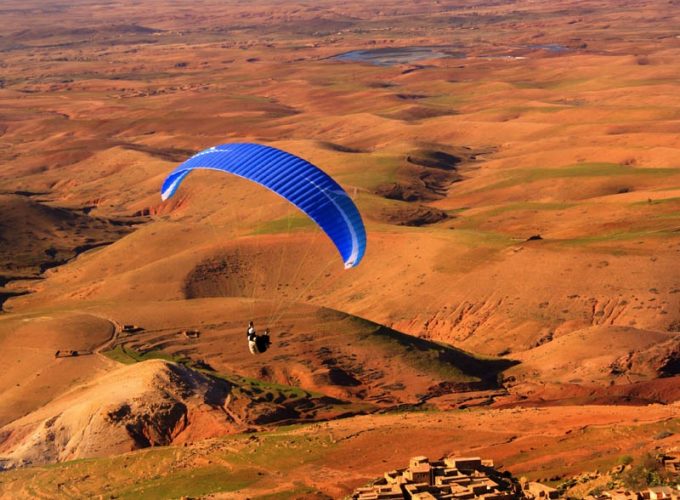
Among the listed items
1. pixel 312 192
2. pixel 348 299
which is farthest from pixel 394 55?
pixel 312 192

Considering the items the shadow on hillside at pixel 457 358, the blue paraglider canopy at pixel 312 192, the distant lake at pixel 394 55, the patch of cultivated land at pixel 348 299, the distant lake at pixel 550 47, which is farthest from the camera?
the distant lake at pixel 394 55

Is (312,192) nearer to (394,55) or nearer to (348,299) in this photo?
(348,299)

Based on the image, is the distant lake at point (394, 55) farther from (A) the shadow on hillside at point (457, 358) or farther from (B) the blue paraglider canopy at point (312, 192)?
(B) the blue paraglider canopy at point (312, 192)

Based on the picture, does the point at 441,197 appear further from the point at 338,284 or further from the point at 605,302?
the point at 605,302

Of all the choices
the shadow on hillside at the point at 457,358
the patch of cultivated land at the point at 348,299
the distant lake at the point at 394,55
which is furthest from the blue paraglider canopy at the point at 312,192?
the distant lake at the point at 394,55

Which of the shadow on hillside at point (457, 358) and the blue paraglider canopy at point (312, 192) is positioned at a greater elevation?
the blue paraglider canopy at point (312, 192)

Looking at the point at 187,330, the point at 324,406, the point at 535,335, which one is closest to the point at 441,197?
the point at 535,335
